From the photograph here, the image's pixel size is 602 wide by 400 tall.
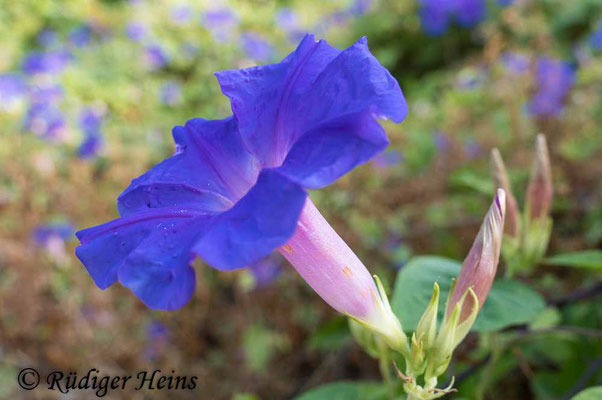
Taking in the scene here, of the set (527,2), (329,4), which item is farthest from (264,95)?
(329,4)

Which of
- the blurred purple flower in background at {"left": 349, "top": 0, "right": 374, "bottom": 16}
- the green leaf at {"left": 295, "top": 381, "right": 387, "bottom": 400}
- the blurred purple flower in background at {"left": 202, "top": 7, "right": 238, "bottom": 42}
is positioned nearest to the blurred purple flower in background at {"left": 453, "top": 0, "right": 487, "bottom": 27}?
the blurred purple flower in background at {"left": 349, "top": 0, "right": 374, "bottom": 16}

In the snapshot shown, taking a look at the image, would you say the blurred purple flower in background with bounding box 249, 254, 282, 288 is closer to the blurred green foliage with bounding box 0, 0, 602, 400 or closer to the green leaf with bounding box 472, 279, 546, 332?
the blurred green foliage with bounding box 0, 0, 602, 400

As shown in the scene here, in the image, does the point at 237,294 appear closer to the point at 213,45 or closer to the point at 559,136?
the point at 559,136

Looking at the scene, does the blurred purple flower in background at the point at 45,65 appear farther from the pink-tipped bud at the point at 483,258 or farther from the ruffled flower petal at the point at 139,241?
the pink-tipped bud at the point at 483,258

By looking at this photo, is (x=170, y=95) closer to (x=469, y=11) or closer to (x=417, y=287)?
(x=469, y=11)

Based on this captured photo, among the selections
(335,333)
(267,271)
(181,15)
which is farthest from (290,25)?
(335,333)
